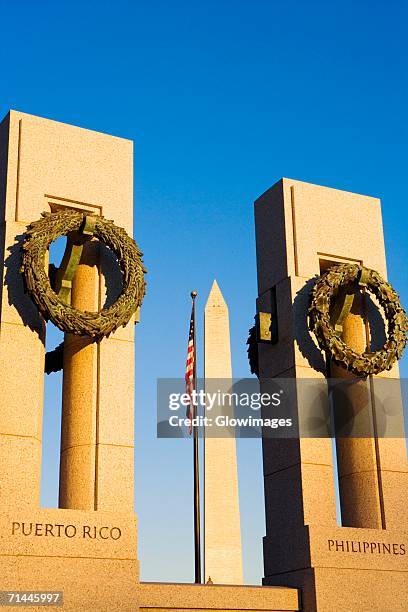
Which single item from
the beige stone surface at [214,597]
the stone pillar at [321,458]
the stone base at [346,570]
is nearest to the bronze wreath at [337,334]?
the stone pillar at [321,458]

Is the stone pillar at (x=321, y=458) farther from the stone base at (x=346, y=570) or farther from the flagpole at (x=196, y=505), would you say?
the flagpole at (x=196, y=505)

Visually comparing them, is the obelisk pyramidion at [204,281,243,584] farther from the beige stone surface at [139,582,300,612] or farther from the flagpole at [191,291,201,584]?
the beige stone surface at [139,582,300,612]

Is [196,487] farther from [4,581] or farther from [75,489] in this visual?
[4,581]

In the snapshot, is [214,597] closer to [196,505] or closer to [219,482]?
[196,505]

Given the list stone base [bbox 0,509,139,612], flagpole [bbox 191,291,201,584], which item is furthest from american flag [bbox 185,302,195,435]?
stone base [bbox 0,509,139,612]

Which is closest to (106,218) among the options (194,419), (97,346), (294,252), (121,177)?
(121,177)

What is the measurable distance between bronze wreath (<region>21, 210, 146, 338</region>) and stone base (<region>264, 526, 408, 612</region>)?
551 cm

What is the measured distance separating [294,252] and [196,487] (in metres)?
6.04

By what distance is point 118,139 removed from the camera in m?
21.4

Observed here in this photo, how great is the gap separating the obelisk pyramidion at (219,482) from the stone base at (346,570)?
763 inches

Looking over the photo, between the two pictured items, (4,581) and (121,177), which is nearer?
(4,581)

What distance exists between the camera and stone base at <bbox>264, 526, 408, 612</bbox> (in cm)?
1952

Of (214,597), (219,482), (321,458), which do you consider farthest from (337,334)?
(219,482)

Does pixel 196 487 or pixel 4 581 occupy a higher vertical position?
pixel 196 487
